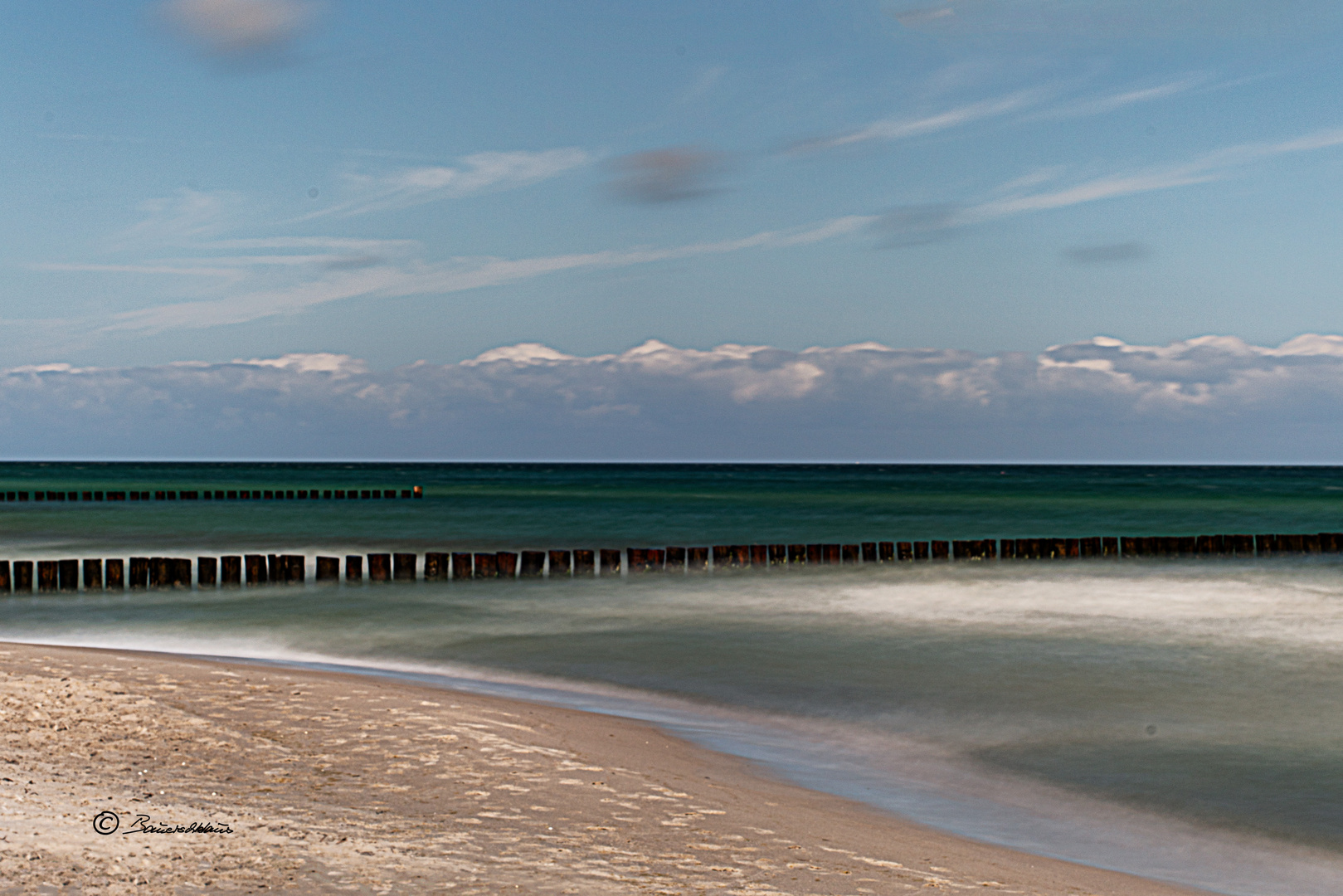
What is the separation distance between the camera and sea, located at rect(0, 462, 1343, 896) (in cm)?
840

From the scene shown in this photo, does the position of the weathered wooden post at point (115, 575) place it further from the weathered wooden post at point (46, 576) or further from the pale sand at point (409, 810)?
the pale sand at point (409, 810)

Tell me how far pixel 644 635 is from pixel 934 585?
9696 mm

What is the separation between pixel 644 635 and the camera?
17.7 m

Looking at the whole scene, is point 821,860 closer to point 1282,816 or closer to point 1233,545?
point 1282,816

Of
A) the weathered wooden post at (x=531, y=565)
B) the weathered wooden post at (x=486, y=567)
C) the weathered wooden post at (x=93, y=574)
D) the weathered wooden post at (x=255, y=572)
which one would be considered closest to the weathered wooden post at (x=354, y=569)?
the weathered wooden post at (x=255, y=572)

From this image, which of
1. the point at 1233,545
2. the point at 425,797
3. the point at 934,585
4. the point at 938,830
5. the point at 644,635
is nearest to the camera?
the point at 425,797


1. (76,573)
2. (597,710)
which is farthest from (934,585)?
(76,573)

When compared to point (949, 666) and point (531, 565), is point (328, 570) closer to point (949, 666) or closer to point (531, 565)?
point (531, 565)

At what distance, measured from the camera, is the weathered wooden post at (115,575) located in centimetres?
2277

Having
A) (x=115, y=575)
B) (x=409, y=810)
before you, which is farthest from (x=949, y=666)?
(x=115, y=575)

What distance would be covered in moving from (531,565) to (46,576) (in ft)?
33.8

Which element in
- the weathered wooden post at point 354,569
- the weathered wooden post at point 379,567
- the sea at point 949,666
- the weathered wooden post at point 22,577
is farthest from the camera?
the weathered wooden post at point 354,569

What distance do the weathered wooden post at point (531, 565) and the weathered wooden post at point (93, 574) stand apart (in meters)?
9.00

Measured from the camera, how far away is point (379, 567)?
24.8 metres
